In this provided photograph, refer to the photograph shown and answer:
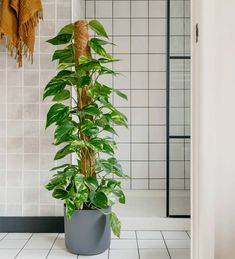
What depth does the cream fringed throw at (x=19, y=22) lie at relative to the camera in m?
2.15

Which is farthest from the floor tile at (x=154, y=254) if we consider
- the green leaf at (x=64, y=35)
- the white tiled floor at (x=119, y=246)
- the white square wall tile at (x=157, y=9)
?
the white square wall tile at (x=157, y=9)

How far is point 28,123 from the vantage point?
234 cm

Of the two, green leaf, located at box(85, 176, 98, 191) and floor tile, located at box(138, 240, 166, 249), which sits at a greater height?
green leaf, located at box(85, 176, 98, 191)

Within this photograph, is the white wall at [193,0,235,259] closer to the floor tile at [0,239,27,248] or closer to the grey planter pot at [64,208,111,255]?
the grey planter pot at [64,208,111,255]

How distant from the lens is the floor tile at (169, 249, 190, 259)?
191cm

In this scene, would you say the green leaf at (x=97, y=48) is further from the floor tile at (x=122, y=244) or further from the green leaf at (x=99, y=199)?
the floor tile at (x=122, y=244)

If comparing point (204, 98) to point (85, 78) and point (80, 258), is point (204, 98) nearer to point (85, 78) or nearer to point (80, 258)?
point (85, 78)

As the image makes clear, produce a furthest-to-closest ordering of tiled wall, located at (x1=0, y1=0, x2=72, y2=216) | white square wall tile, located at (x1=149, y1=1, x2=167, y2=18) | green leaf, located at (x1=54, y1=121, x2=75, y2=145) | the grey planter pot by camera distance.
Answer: white square wall tile, located at (x1=149, y1=1, x2=167, y2=18) → tiled wall, located at (x1=0, y1=0, x2=72, y2=216) → the grey planter pot → green leaf, located at (x1=54, y1=121, x2=75, y2=145)

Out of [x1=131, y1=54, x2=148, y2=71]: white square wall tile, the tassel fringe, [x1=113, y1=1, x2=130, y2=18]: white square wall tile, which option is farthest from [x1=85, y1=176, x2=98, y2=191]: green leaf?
[x1=113, y1=1, x2=130, y2=18]: white square wall tile

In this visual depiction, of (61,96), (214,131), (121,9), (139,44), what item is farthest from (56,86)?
(121,9)

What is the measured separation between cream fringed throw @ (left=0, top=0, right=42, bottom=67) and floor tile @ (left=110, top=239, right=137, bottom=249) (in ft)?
4.65

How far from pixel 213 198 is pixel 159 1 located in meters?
2.32

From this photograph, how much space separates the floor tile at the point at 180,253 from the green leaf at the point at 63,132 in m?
0.94

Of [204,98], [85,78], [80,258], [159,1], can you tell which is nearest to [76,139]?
[85,78]
